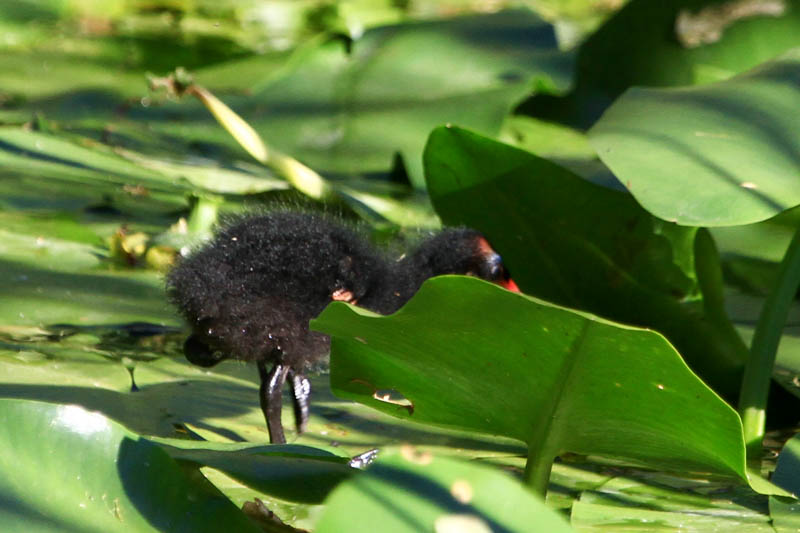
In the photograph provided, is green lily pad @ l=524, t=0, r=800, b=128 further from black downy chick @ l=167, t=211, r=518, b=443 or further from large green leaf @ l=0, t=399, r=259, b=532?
large green leaf @ l=0, t=399, r=259, b=532

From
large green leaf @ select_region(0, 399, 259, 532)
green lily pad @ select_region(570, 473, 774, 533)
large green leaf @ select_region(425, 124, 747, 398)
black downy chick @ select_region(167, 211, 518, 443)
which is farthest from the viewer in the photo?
large green leaf @ select_region(425, 124, 747, 398)

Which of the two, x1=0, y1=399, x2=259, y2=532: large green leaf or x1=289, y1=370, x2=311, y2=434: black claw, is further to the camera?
x1=289, y1=370, x2=311, y2=434: black claw

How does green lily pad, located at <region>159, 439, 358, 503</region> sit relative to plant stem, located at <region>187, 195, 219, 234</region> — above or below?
above

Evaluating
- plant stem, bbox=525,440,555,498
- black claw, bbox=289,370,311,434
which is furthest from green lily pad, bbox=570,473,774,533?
black claw, bbox=289,370,311,434

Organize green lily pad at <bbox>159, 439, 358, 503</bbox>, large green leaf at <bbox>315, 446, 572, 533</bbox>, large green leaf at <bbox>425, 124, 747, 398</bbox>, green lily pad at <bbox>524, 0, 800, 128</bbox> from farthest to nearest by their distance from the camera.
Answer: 1. green lily pad at <bbox>524, 0, 800, 128</bbox>
2. large green leaf at <bbox>425, 124, 747, 398</bbox>
3. green lily pad at <bbox>159, 439, 358, 503</bbox>
4. large green leaf at <bbox>315, 446, 572, 533</bbox>

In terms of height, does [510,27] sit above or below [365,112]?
above

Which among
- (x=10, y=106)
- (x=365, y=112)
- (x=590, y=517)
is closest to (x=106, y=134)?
(x=10, y=106)

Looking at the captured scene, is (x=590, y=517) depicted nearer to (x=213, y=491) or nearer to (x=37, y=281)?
(x=213, y=491)
